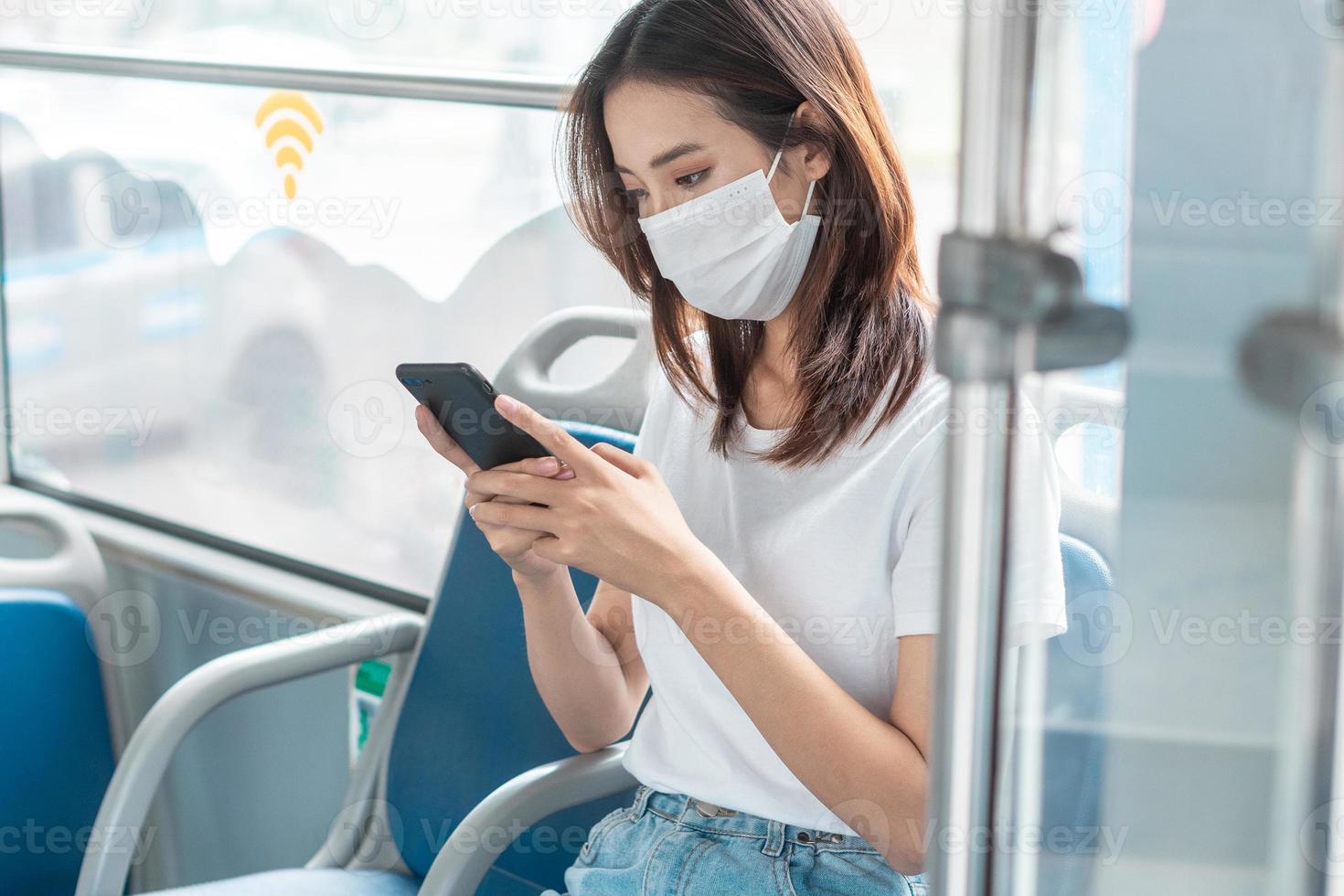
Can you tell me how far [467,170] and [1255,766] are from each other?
4.65 feet

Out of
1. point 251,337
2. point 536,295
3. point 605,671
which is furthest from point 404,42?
point 605,671

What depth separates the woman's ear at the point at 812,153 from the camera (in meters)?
0.99

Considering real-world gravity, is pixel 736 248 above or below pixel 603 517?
above

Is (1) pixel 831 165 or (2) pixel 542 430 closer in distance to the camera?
(2) pixel 542 430

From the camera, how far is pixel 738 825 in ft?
3.22

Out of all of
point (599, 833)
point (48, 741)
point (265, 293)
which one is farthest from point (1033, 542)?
point (48, 741)

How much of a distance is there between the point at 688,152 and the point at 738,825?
1.77ft

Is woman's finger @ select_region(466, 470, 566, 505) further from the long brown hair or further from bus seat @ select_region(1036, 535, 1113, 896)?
bus seat @ select_region(1036, 535, 1113, 896)

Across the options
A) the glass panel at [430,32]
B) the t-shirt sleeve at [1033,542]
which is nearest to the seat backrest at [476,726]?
the glass panel at [430,32]

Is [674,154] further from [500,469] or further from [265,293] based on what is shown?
[265,293]

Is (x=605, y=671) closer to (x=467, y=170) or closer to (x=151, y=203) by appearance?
(x=467, y=170)

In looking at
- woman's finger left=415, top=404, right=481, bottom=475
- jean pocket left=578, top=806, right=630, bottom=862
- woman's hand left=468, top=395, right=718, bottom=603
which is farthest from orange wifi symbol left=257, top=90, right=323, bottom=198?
jean pocket left=578, top=806, right=630, bottom=862

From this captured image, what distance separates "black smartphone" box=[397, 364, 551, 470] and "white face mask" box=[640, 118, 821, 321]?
21cm

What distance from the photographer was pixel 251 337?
195cm
